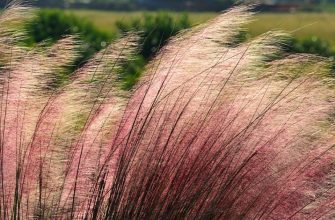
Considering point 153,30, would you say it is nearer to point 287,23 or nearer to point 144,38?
point 144,38

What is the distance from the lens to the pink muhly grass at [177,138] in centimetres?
394

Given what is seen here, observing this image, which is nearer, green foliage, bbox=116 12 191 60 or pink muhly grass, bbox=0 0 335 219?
pink muhly grass, bbox=0 0 335 219

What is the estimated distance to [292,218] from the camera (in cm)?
404

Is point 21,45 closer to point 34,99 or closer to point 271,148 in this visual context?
point 34,99

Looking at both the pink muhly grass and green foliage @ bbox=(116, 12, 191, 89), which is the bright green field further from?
the pink muhly grass

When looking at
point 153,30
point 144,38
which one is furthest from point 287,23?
point 153,30

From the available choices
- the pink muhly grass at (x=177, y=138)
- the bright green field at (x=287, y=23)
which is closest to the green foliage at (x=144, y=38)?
the bright green field at (x=287, y=23)

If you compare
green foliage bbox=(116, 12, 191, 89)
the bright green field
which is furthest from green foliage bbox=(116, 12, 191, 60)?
the bright green field

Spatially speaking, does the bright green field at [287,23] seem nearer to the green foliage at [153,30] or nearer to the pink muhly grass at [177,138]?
the green foliage at [153,30]

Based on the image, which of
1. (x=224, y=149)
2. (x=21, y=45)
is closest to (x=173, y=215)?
(x=224, y=149)

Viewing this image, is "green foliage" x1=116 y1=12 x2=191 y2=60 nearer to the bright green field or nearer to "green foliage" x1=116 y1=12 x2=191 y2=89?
"green foliage" x1=116 y1=12 x2=191 y2=89

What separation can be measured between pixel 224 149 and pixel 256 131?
0.16 m

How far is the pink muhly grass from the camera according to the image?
3.94m

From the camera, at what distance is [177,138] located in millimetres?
3971
